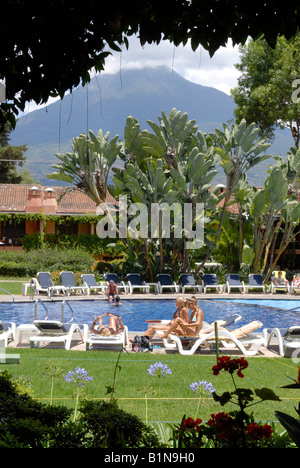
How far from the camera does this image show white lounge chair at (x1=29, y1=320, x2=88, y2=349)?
9.12 metres

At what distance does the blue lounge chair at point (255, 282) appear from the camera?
21.1m

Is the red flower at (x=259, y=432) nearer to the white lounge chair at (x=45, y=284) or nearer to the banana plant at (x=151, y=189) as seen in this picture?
the white lounge chair at (x=45, y=284)

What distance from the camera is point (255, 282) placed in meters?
21.3

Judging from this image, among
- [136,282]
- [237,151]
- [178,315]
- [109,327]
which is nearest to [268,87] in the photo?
[237,151]

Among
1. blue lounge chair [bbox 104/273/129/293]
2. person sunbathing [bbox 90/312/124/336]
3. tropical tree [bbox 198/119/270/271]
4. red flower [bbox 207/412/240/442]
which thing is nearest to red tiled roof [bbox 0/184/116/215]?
blue lounge chair [bbox 104/273/129/293]

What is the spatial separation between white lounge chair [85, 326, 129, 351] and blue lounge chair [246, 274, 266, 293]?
40.4 feet

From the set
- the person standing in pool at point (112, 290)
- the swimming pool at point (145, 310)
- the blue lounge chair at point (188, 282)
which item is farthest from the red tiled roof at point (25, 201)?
the swimming pool at point (145, 310)

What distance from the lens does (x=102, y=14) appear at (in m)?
2.87

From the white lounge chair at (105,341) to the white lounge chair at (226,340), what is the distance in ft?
2.73

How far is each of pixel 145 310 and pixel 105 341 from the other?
25.5 feet

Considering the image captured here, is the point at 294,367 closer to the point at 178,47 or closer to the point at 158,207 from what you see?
the point at 178,47

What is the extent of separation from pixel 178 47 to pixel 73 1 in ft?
2.86

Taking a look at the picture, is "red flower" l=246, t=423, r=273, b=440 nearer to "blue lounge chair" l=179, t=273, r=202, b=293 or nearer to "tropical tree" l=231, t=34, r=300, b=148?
"blue lounge chair" l=179, t=273, r=202, b=293
